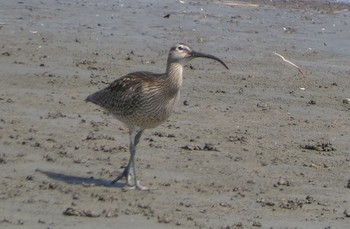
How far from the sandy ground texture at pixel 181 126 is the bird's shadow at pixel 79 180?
17 millimetres

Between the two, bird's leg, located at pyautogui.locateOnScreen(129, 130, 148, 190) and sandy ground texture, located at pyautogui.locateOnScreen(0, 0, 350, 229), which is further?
bird's leg, located at pyautogui.locateOnScreen(129, 130, 148, 190)

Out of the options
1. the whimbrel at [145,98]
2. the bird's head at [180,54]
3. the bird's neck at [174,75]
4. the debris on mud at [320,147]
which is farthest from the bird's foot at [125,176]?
the debris on mud at [320,147]

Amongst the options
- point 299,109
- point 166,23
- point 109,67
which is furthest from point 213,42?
point 299,109

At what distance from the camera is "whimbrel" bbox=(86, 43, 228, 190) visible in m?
9.12

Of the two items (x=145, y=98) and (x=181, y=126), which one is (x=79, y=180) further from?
(x=181, y=126)

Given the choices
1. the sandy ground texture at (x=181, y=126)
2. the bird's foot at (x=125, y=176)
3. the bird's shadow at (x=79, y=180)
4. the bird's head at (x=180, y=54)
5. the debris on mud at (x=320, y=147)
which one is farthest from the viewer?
the debris on mud at (x=320, y=147)

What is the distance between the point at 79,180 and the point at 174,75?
1114mm

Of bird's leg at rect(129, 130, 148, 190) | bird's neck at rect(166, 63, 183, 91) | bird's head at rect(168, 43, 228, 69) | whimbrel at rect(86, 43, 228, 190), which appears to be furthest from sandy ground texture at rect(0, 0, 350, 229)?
bird's head at rect(168, 43, 228, 69)

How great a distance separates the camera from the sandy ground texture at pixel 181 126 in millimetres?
8500

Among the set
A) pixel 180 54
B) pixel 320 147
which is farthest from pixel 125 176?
pixel 320 147

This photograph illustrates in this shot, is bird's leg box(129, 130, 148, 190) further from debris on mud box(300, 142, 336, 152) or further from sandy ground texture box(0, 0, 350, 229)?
debris on mud box(300, 142, 336, 152)

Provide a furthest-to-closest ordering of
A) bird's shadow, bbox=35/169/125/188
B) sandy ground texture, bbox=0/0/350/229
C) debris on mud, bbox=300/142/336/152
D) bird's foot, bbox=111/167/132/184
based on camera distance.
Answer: debris on mud, bbox=300/142/336/152, bird's foot, bbox=111/167/132/184, bird's shadow, bbox=35/169/125/188, sandy ground texture, bbox=0/0/350/229

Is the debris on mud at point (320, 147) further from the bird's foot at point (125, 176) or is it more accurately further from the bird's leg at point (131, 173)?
the bird's foot at point (125, 176)

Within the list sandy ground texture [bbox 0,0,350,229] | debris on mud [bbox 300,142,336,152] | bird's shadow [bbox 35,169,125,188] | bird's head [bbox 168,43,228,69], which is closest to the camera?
sandy ground texture [bbox 0,0,350,229]
